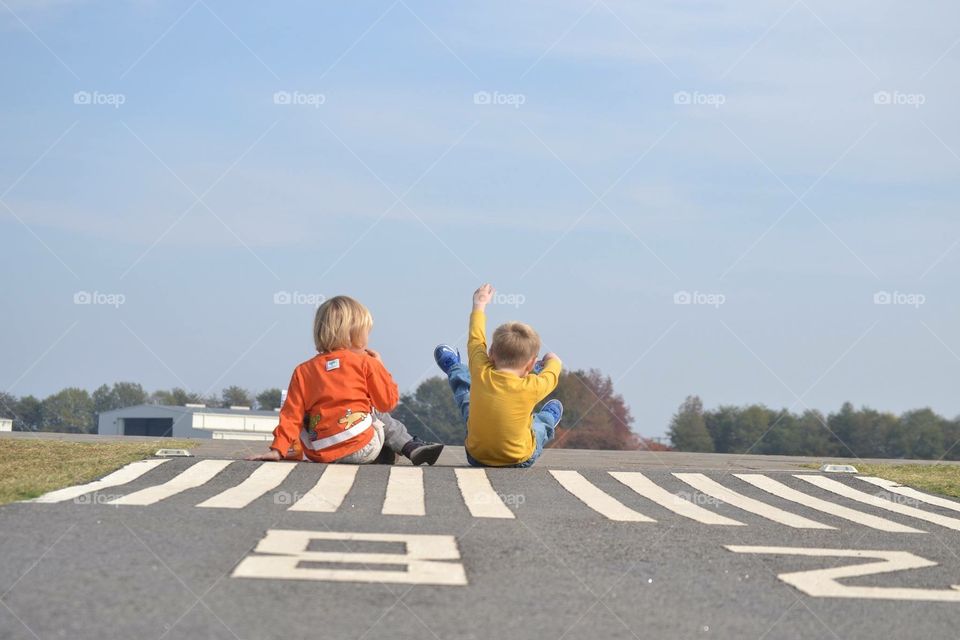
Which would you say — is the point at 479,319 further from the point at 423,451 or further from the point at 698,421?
the point at 698,421

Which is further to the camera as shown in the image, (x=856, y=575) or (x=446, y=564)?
(x=856, y=575)

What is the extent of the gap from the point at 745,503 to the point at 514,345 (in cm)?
207

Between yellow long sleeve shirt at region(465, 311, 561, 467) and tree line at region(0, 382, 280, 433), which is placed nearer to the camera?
yellow long sleeve shirt at region(465, 311, 561, 467)

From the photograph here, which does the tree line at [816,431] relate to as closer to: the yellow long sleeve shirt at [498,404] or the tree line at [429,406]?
the tree line at [429,406]

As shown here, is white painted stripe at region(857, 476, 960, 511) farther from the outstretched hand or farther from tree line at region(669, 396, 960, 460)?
tree line at region(669, 396, 960, 460)

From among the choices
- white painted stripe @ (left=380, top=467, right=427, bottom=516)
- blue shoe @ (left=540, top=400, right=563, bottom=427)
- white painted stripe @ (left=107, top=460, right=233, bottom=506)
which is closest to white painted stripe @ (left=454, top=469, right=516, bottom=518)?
white painted stripe @ (left=380, top=467, right=427, bottom=516)

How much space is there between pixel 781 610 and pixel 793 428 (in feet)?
191

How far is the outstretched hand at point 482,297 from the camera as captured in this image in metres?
8.40

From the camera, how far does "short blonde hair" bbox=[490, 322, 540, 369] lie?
816 cm

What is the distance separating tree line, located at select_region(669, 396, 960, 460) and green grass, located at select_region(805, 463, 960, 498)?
137 ft

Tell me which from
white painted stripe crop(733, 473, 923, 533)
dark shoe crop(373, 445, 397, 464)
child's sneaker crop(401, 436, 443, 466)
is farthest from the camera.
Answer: dark shoe crop(373, 445, 397, 464)

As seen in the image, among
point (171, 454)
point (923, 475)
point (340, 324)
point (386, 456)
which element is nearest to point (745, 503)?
point (386, 456)

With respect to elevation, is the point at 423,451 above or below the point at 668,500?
above

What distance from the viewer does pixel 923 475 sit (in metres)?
9.81
